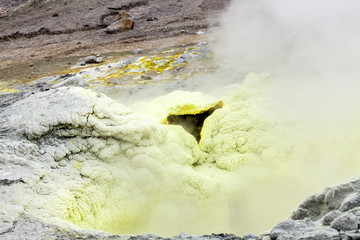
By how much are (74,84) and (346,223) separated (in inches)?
168

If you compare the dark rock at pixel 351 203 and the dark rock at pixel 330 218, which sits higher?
the dark rock at pixel 351 203

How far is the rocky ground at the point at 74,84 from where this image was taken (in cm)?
183

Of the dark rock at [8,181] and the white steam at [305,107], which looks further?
the white steam at [305,107]

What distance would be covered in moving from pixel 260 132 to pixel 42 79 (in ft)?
13.3

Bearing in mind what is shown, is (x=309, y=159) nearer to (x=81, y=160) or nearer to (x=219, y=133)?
(x=219, y=133)

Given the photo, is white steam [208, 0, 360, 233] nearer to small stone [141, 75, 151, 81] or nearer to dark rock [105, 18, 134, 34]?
small stone [141, 75, 151, 81]

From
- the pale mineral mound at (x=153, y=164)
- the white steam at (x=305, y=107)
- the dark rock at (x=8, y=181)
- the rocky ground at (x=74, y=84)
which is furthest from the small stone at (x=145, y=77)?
the dark rock at (x=8, y=181)

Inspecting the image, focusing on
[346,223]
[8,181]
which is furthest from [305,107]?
[8,181]

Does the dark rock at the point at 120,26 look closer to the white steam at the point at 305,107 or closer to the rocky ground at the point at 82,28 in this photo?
the rocky ground at the point at 82,28

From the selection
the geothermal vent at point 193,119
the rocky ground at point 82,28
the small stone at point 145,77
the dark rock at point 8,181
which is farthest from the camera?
the rocky ground at point 82,28

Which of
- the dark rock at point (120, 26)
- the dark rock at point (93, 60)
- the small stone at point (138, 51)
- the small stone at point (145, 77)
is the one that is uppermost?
the dark rock at point (120, 26)


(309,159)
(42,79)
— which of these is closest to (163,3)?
(42,79)

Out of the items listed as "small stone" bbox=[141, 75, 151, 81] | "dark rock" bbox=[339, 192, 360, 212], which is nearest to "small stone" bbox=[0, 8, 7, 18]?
"small stone" bbox=[141, 75, 151, 81]

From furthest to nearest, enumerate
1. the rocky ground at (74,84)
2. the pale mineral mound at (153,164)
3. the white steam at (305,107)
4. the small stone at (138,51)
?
the small stone at (138,51), the white steam at (305,107), the pale mineral mound at (153,164), the rocky ground at (74,84)
